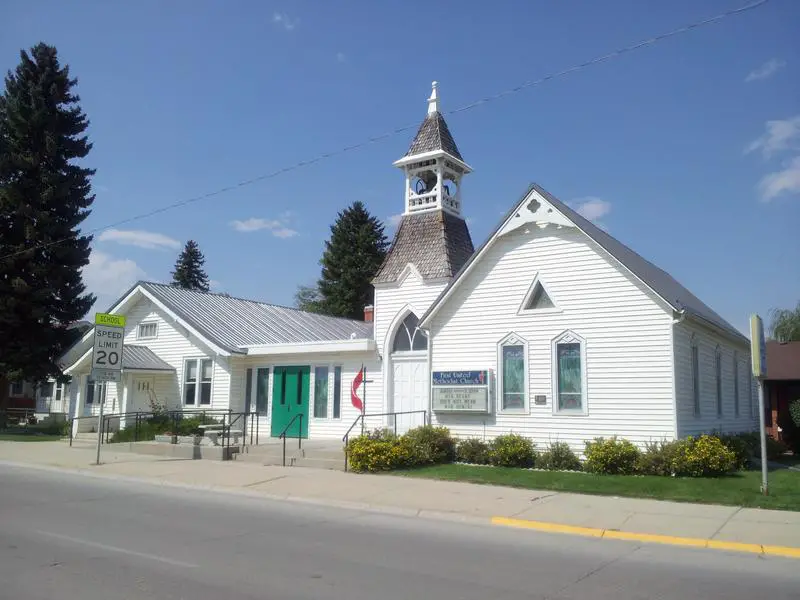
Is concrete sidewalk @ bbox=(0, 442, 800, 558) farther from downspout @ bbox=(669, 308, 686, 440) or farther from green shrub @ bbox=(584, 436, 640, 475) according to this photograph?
downspout @ bbox=(669, 308, 686, 440)

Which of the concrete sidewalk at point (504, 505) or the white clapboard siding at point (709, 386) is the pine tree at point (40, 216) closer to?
the concrete sidewalk at point (504, 505)

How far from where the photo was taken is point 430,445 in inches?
681

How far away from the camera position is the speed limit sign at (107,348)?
725 inches

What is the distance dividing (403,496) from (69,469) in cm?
998

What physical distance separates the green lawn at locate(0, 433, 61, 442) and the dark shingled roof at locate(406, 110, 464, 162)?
1782cm

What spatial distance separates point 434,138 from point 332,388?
921 centimetres

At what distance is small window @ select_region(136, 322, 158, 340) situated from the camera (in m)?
28.1

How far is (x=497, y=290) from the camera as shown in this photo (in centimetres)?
1834

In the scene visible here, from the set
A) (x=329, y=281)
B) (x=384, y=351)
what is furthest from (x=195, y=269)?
(x=384, y=351)

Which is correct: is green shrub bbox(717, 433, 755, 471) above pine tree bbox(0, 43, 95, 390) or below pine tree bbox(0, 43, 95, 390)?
below

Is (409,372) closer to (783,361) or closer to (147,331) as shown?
(147,331)

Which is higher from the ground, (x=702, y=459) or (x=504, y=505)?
(x=702, y=459)

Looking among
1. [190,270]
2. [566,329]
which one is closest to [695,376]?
[566,329]

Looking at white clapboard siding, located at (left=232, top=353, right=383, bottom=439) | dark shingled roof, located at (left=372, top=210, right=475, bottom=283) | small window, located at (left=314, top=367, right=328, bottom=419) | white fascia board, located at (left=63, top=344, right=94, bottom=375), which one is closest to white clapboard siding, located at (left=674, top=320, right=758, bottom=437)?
dark shingled roof, located at (left=372, top=210, right=475, bottom=283)
